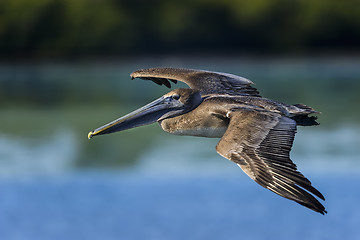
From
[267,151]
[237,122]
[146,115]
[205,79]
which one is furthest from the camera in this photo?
[205,79]

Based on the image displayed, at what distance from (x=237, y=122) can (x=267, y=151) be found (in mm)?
418

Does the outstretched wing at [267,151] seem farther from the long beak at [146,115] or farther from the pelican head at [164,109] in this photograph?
the long beak at [146,115]

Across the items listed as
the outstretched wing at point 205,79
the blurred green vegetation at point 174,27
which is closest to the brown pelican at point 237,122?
the outstretched wing at point 205,79

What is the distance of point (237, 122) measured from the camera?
5.98m

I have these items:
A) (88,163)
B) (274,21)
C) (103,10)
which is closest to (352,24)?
(274,21)

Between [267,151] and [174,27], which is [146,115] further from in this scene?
[174,27]

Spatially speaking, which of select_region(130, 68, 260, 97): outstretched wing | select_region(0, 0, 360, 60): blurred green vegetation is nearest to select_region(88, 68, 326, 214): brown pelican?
select_region(130, 68, 260, 97): outstretched wing

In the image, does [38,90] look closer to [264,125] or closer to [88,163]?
[88,163]

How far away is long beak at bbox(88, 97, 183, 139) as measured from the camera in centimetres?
659

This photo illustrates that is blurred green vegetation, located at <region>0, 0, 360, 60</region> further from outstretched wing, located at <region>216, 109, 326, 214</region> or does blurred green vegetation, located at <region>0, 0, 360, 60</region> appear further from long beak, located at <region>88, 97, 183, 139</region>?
outstretched wing, located at <region>216, 109, 326, 214</region>

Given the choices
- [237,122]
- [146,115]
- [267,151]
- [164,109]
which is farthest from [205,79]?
[267,151]

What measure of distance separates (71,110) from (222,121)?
22052 mm

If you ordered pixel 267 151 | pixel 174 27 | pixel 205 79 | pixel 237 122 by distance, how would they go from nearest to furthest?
pixel 267 151 → pixel 237 122 → pixel 205 79 → pixel 174 27

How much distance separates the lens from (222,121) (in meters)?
6.53
